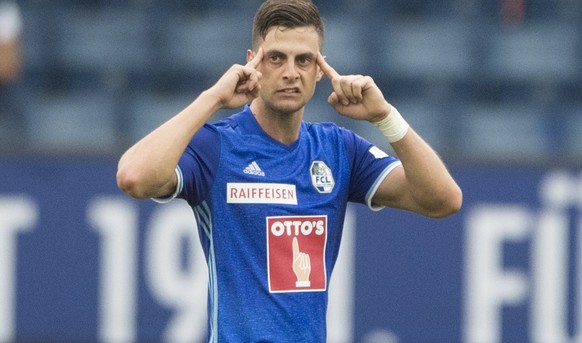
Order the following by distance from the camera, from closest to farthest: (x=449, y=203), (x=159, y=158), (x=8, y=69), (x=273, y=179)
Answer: (x=159, y=158) → (x=273, y=179) → (x=449, y=203) → (x=8, y=69)

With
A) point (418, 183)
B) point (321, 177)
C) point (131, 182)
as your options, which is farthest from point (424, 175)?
point (131, 182)

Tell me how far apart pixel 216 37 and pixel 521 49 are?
94.0 inches

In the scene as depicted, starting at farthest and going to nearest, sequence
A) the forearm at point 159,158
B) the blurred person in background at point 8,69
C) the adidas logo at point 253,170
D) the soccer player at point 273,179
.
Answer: the blurred person in background at point 8,69
the adidas logo at point 253,170
the soccer player at point 273,179
the forearm at point 159,158

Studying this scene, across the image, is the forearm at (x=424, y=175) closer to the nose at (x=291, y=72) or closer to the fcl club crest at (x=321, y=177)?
the fcl club crest at (x=321, y=177)

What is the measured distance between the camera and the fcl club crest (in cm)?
428

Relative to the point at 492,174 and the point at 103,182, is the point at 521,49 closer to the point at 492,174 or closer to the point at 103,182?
the point at 492,174

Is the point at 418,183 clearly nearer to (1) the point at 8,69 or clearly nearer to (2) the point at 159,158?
(2) the point at 159,158

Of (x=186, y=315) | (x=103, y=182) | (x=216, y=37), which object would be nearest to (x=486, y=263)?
(x=186, y=315)

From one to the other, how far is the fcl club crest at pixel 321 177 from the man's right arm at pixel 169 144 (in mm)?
359

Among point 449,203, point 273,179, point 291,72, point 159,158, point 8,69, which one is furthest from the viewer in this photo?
point 8,69

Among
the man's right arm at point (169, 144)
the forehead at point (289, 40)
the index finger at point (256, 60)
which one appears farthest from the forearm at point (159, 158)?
the forehead at point (289, 40)

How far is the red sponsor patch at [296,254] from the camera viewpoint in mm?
4156

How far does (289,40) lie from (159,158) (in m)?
0.59

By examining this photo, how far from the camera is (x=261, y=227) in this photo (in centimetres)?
417
